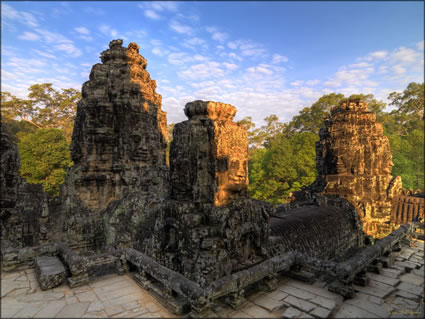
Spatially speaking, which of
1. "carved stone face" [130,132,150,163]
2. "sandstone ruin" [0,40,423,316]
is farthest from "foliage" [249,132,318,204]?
"carved stone face" [130,132,150,163]

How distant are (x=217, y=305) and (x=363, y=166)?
10.8 meters

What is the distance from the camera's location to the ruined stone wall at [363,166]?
38.0 feet

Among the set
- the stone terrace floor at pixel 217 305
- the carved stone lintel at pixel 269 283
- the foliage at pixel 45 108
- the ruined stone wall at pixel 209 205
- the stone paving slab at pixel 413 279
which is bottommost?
the stone paving slab at pixel 413 279

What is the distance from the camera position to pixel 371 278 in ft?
19.7

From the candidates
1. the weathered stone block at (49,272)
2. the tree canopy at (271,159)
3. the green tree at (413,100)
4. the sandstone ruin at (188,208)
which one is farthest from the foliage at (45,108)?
the green tree at (413,100)

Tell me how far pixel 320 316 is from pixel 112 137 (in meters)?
11.6

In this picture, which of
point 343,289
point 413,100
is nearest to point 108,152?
point 343,289

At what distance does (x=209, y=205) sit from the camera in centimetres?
526

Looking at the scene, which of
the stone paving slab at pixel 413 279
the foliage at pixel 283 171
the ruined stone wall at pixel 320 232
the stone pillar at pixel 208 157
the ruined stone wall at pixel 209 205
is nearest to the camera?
the ruined stone wall at pixel 209 205

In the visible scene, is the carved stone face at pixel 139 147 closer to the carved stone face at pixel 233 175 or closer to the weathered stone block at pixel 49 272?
the weathered stone block at pixel 49 272

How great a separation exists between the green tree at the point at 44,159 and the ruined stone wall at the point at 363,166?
25.1m

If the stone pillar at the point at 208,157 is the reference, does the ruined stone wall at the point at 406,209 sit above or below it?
below

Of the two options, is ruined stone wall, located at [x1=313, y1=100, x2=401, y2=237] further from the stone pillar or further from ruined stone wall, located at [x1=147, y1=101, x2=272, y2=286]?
the stone pillar

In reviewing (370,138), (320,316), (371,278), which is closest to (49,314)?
(320,316)
